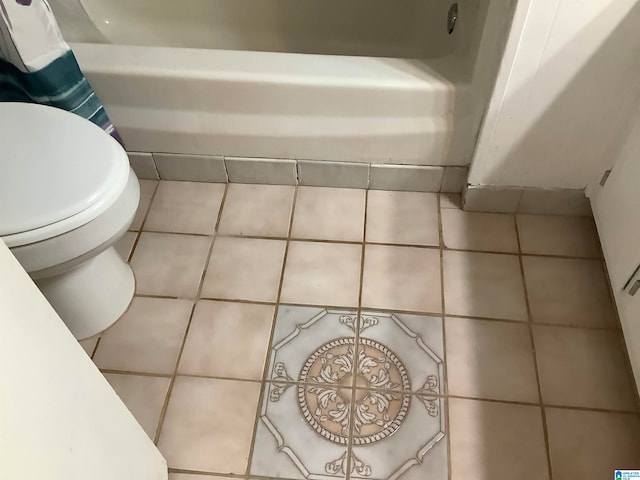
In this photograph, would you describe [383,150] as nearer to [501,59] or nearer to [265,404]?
[501,59]

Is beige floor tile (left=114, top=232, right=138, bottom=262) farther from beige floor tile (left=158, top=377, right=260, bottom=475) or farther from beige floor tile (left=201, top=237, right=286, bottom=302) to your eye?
beige floor tile (left=158, top=377, right=260, bottom=475)

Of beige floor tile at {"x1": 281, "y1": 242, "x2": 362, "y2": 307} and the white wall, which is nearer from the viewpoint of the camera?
the white wall

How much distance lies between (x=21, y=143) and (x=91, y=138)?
0.40 feet

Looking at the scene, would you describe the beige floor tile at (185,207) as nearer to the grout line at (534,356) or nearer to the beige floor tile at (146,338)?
the beige floor tile at (146,338)

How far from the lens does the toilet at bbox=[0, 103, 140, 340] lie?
95cm

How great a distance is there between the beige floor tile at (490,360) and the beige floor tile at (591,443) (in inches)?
2.8

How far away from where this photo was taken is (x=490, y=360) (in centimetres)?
121

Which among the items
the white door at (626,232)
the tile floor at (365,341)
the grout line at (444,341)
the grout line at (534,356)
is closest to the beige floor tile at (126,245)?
the tile floor at (365,341)

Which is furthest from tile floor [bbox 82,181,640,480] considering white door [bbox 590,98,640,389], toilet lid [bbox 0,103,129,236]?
toilet lid [bbox 0,103,129,236]

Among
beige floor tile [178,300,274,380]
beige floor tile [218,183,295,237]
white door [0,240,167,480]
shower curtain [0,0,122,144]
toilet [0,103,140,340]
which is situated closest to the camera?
white door [0,240,167,480]

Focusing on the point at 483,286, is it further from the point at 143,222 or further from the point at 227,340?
the point at 143,222

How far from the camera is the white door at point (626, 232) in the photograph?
3.62ft

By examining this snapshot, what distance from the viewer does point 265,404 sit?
1161 millimetres

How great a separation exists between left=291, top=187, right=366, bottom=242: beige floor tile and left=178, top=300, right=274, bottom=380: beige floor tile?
0.24m
